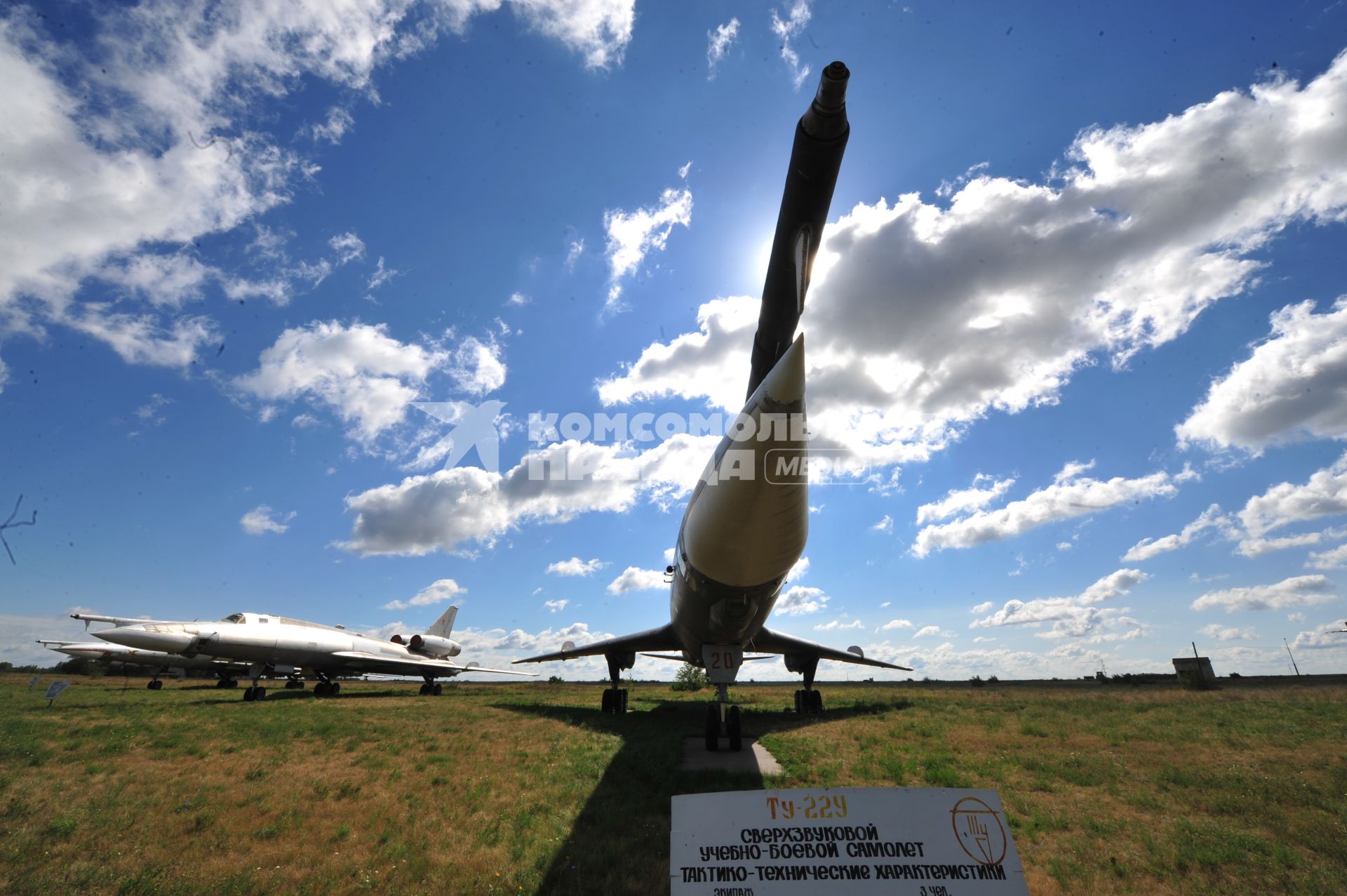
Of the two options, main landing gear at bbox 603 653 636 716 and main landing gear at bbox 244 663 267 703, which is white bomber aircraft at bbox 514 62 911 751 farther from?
main landing gear at bbox 244 663 267 703

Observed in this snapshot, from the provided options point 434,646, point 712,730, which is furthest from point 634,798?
point 434,646

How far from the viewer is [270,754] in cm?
929

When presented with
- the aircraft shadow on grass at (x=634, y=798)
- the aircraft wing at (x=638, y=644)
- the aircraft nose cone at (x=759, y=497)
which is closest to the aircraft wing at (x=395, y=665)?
the aircraft wing at (x=638, y=644)

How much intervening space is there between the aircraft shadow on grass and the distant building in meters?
25.5

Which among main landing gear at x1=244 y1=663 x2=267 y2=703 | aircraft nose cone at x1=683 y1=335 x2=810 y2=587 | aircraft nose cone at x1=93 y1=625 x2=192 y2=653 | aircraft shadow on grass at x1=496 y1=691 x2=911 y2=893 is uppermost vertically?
aircraft nose cone at x1=683 y1=335 x2=810 y2=587

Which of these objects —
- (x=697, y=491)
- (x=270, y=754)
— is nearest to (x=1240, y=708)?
(x=697, y=491)

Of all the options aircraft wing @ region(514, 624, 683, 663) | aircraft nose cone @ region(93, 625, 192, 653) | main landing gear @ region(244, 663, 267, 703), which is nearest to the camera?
aircraft wing @ region(514, 624, 683, 663)

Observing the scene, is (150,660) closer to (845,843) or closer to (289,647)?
(289,647)

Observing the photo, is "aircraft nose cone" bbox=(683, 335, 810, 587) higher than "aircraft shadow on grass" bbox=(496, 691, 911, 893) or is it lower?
higher

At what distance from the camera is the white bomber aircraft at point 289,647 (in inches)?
754

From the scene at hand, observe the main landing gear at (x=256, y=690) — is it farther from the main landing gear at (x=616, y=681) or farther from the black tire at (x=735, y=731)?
the black tire at (x=735, y=731)

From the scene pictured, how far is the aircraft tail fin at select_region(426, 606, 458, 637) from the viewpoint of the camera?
109ft

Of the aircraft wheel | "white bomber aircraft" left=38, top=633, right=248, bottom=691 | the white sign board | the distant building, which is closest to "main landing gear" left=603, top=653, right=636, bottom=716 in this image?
the aircraft wheel

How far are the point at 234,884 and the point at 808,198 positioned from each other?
8572mm
